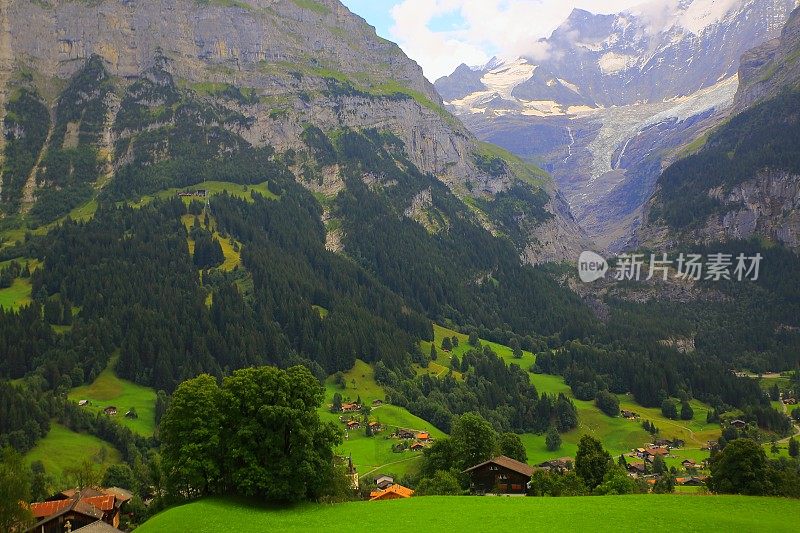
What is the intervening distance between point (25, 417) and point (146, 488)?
4476 centimetres

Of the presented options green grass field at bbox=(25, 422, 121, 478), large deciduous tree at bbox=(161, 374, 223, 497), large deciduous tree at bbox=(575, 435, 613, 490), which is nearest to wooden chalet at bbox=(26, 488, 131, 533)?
large deciduous tree at bbox=(161, 374, 223, 497)

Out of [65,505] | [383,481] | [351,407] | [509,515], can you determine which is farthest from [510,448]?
[351,407]

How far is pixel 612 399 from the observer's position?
19275cm

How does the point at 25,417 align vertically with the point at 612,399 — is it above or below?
below

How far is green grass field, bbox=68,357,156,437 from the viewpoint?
14450cm

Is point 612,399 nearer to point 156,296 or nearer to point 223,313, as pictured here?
point 223,313

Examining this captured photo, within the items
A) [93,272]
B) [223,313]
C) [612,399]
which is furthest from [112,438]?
[612,399]

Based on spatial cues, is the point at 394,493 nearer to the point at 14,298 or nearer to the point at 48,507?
the point at 48,507

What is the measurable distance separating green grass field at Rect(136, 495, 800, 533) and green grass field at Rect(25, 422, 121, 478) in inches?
3057

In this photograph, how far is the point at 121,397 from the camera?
157 metres

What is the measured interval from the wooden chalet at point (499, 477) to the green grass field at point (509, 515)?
24.9m

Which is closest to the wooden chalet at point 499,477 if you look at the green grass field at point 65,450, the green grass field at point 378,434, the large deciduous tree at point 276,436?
the green grass field at point 378,434

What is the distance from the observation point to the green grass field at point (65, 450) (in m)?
126

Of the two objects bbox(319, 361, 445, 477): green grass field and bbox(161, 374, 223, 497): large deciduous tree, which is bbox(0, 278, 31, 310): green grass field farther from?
bbox(161, 374, 223, 497): large deciduous tree
